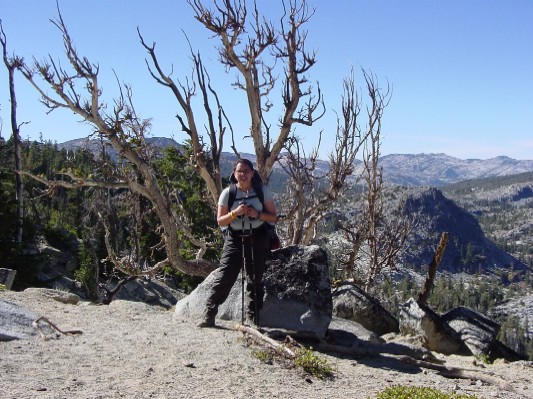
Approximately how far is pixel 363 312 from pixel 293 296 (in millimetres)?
2986

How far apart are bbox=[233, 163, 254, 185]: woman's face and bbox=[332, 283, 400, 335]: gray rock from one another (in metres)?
4.39

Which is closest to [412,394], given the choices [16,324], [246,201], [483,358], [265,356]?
[265,356]

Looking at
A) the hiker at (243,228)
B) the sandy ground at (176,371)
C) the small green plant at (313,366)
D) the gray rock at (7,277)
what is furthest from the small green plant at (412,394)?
the gray rock at (7,277)

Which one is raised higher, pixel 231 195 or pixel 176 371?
pixel 231 195

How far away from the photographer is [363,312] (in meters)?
10.4

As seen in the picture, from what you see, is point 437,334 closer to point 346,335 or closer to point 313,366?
point 346,335

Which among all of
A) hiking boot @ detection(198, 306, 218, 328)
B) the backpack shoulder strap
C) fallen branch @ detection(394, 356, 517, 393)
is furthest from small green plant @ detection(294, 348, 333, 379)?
the backpack shoulder strap

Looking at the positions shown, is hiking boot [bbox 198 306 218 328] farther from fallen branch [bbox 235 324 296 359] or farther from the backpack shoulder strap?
the backpack shoulder strap

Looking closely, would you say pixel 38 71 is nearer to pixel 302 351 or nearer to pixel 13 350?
pixel 13 350

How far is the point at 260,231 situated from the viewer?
7.27 m

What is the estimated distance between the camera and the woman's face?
6.88 metres

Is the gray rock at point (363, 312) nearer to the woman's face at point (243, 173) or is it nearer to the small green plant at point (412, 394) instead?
the woman's face at point (243, 173)

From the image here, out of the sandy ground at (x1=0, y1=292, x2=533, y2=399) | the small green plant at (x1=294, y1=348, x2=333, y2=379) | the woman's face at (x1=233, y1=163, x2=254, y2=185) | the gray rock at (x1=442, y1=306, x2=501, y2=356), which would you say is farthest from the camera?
the gray rock at (x1=442, y1=306, x2=501, y2=356)

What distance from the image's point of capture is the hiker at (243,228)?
6.93m
